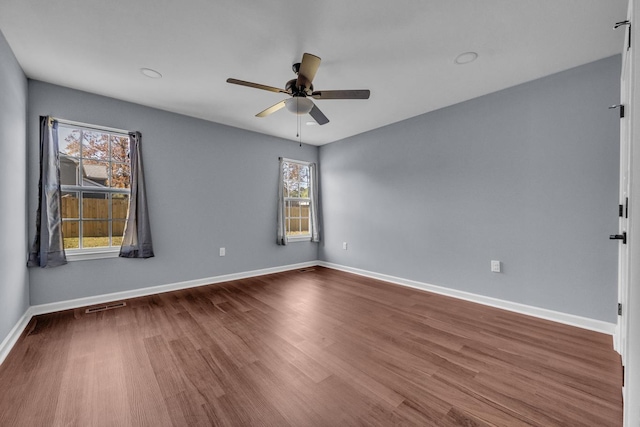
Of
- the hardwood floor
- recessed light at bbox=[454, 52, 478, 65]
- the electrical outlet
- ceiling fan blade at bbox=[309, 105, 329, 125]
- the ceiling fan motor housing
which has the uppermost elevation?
recessed light at bbox=[454, 52, 478, 65]

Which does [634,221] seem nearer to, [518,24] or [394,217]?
[518,24]

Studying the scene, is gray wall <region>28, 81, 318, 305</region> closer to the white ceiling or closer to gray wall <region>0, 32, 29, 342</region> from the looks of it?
gray wall <region>0, 32, 29, 342</region>

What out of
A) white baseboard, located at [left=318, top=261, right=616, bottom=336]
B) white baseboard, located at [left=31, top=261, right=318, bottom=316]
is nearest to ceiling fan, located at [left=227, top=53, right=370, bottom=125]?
white baseboard, located at [left=318, top=261, right=616, bottom=336]

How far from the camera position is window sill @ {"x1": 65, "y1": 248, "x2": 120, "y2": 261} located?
2969 millimetres

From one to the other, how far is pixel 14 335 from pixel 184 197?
82.6 inches

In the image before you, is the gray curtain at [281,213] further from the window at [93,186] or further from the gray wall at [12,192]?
the gray wall at [12,192]

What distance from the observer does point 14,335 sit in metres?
2.20

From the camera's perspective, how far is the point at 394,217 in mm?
4031

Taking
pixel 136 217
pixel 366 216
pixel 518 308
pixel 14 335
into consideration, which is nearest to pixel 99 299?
pixel 14 335

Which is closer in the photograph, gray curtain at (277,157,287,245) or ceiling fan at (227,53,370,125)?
ceiling fan at (227,53,370,125)

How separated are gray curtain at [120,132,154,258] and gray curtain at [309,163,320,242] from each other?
2.78m

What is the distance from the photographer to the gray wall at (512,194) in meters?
2.38

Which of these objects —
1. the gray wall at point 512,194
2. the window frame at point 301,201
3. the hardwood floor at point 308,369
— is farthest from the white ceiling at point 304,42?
the hardwood floor at point 308,369

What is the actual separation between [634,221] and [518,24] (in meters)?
1.73
